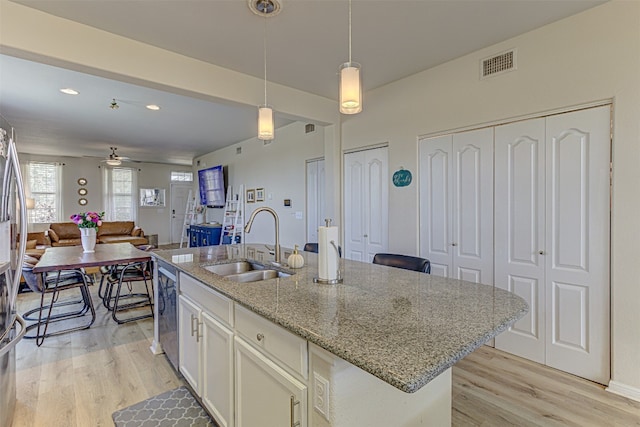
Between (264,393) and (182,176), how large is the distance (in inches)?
398

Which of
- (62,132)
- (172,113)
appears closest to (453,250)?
(172,113)

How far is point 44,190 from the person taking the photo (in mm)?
8125

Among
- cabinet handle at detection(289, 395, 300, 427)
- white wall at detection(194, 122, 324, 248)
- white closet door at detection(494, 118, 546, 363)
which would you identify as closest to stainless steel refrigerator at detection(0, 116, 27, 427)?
cabinet handle at detection(289, 395, 300, 427)

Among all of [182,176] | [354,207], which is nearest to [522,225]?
[354,207]

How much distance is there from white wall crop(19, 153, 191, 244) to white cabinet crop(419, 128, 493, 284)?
887 centimetres

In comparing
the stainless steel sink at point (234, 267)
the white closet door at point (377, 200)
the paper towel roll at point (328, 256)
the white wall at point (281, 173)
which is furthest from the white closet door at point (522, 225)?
the white wall at point (281, 173)

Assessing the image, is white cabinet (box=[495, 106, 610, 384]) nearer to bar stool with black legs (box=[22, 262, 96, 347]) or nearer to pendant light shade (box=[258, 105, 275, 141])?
pendant light shade (box=[258, 105, 275, 141])

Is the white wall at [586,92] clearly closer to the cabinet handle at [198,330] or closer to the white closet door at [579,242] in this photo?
the white closet door at [579,242]

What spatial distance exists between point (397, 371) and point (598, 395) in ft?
7.49

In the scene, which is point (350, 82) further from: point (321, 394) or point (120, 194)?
point (120, 194)

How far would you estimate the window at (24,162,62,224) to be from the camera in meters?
7.98

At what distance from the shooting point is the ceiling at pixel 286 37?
2.17 meters

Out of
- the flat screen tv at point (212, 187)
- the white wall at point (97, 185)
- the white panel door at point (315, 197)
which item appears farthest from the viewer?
the white wall at point (97, 185)

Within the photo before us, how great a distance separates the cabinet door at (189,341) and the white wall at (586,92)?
2.48 m
